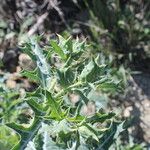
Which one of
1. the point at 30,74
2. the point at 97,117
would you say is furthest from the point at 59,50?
the point at 97,117

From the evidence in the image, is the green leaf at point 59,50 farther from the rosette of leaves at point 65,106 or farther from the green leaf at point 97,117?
the green leaf at point 97,117

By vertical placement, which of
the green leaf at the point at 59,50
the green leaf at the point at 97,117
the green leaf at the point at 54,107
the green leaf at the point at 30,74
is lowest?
the green leaf at the point at 97,117

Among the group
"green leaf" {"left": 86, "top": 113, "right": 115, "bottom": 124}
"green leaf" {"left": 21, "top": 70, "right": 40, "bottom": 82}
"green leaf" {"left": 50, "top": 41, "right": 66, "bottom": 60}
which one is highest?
"green leaf" {"left": 50, "top": 41, "right": 66, "bottom": 60}

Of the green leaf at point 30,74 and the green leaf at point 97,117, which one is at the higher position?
the green leaf at point 30,74

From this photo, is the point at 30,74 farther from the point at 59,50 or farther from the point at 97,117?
the point at 97,117

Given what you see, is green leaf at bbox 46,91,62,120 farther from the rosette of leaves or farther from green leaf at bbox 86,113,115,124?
green leaf at bbox 86,113,115,124

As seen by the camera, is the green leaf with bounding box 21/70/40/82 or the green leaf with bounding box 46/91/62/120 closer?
the green leaf with bounding box 46/91/62/120

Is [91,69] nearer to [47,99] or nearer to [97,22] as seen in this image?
[47,99]

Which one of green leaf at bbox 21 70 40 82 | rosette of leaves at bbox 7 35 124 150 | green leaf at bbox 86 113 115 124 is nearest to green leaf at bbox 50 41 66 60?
rosette of leaves at bbox 7 35 124 150

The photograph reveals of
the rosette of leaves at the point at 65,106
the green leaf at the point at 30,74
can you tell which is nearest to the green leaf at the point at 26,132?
the rosette of leaves at the point at 65,106

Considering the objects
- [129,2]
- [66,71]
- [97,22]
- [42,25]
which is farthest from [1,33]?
[66,71]

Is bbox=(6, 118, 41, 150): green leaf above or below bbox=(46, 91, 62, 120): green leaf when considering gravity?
below
